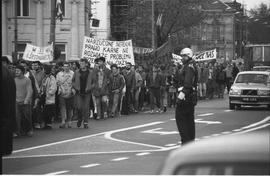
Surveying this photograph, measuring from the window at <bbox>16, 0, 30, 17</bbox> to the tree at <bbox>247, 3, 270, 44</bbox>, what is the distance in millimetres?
43964

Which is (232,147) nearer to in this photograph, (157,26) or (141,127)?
(141,127)

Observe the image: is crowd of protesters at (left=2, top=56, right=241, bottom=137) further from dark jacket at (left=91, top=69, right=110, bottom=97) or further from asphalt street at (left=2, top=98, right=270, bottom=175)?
asphalt street at (left=2, top=98, right=270, bottom=175)

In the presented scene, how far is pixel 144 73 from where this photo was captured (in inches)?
1050

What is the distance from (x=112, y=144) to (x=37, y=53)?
13.4 m

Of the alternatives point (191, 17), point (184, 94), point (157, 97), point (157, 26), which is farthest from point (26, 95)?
point (191, 17)

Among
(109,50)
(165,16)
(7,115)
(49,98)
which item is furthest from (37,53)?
(165,16)

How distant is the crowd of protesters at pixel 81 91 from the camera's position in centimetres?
1633

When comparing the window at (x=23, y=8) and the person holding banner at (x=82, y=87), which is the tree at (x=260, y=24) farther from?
the person holding banner at (x=82, y=87)

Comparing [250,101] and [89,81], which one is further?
[250,101]

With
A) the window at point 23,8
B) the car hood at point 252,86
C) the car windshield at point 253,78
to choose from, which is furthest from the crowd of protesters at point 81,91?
the window at point 23,8

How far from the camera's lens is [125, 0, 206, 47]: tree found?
5234cm

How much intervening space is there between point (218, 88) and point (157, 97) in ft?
→ 36.6

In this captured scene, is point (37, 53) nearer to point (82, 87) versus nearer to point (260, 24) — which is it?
point (82, 87)

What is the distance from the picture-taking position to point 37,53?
27.2 m
